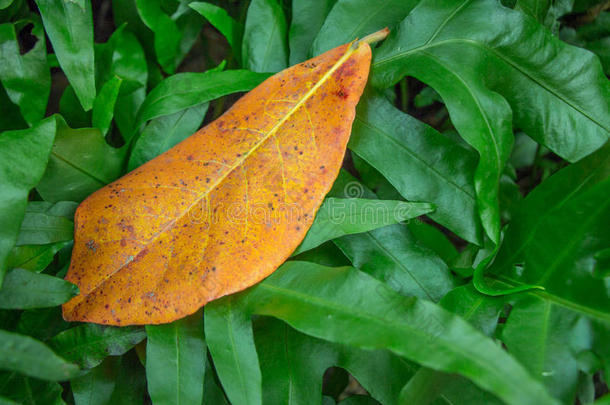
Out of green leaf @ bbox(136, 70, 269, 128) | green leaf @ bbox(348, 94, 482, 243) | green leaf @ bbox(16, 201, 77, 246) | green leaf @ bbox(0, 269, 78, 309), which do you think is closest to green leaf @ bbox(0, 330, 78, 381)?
green leaf @ bbox(0, 269, 78, 309)

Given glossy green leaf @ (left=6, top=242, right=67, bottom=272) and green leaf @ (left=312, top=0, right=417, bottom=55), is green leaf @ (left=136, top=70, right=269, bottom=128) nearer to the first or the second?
green leaf @ (left=312, top=0, right=417, bottom=55)

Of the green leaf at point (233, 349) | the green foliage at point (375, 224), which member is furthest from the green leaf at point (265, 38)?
the green leaf at point (233, 349)

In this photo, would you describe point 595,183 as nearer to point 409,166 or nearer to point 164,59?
point 409,166

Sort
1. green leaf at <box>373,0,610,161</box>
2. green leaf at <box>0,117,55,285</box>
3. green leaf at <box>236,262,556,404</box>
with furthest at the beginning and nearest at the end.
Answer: green leaf at <box>373,0,610,161</box> < green leaf at <box>0,117,55,285</box> < green leaf at <box>236,262,556,404</box>

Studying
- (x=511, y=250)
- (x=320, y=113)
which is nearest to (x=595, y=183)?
(x=511, y=250)

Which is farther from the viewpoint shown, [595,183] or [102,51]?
[102,51]
